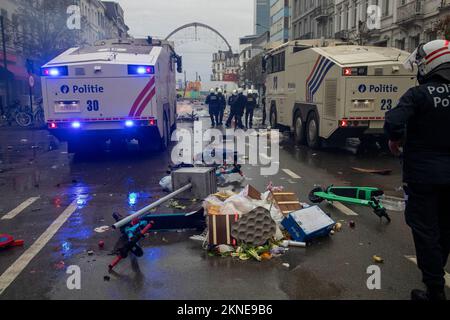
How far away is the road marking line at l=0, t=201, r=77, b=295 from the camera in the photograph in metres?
4.23

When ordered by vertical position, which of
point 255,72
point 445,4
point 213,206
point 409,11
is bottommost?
point 213,206

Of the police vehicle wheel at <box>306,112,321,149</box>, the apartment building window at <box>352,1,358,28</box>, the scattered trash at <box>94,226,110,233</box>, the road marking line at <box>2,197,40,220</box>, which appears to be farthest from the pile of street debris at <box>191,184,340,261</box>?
the apartment building window at <box>352,1,358,28</box>

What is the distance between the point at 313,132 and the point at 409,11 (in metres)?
21.0

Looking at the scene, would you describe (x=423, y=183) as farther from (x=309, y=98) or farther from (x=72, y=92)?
(x=309, y=98)

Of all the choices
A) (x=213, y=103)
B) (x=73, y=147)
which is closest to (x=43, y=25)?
(x=213, y=103)

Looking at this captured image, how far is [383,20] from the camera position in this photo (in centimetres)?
3450

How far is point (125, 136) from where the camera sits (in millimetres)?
11438

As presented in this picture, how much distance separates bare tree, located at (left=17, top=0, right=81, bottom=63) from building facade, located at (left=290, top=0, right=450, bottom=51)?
18.8m

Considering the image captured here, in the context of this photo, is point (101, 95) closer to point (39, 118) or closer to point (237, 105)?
point (237, 105)

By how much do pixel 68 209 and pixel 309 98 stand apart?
8348 mm

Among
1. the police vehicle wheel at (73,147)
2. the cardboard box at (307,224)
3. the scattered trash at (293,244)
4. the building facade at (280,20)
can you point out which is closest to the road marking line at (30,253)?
the scattered trash at (293,244)

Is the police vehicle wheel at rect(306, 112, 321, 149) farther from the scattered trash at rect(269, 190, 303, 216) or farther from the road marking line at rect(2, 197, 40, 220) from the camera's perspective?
the road marking line at rect(2, 197, 40, 220)

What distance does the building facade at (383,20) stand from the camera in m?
27.3

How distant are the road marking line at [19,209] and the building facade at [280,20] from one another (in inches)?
2692
